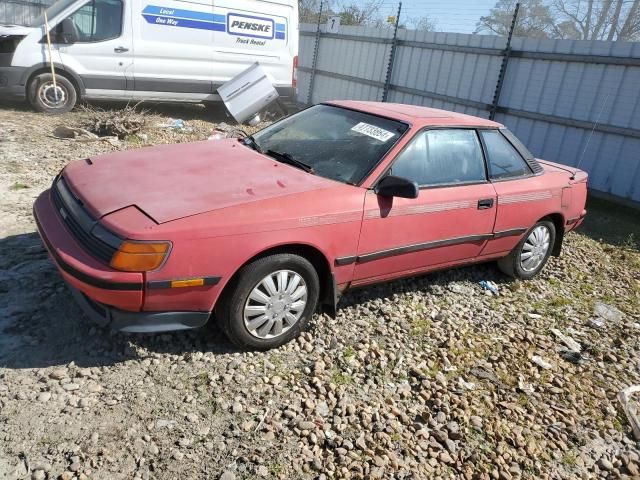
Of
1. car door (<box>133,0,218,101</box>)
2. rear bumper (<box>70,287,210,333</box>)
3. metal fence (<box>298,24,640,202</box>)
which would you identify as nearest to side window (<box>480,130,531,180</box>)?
rear bumper (<box>70,287,210,333</box>)

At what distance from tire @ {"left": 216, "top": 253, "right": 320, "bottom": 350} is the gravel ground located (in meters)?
0.14

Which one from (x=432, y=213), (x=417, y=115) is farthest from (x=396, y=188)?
(x=417, y=115)

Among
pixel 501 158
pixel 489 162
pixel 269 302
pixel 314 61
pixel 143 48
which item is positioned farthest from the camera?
pixel 314 61

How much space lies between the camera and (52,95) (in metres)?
8.74

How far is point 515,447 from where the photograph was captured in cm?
288

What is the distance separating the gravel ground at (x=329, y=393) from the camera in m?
2.48

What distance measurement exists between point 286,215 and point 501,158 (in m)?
2.30

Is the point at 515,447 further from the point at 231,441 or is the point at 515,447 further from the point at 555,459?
the point at 231,441

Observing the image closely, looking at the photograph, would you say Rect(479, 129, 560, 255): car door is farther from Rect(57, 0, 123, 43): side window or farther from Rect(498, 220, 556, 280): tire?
Rect(57, 0, 123, 43): side window

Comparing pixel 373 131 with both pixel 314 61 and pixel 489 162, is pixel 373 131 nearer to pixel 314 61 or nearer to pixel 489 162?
pixel 489 162

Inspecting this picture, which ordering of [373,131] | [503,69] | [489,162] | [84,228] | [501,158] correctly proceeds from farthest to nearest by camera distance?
[503,69] < [501,158] < [489,162] < [373,131] < [84,228]

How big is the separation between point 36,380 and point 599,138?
7.96 meters

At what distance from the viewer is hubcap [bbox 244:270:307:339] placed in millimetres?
3068

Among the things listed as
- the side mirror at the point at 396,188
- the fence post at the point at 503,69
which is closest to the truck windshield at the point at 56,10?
the fence post at the point at 503,69
